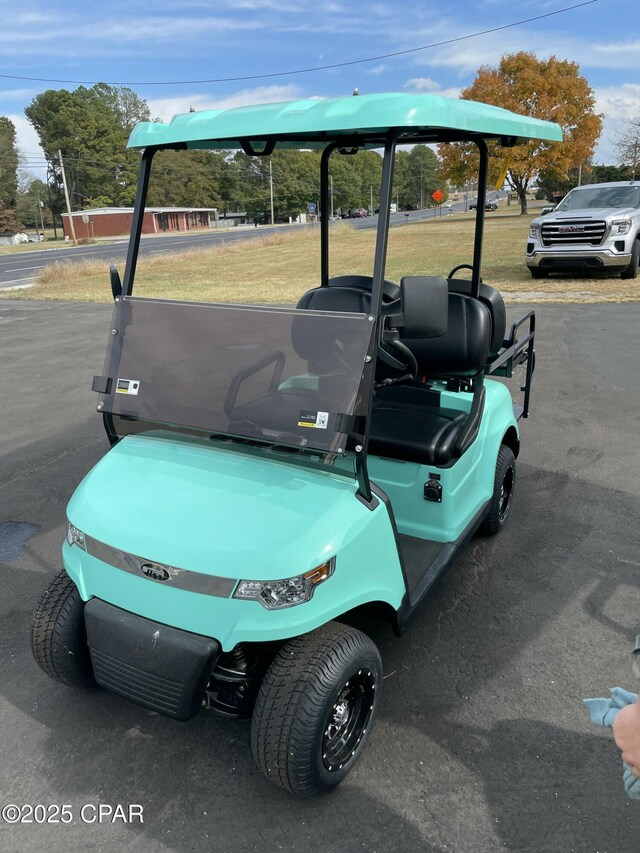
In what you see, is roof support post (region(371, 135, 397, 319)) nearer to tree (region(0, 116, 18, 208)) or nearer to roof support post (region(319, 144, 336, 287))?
roof support post (region(319, 144, 336, 287))

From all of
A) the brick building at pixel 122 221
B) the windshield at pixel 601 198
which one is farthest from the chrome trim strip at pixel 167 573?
the brick building at pixel 122 221

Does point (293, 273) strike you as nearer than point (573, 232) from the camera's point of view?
No

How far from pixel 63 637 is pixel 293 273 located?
15.6 meters

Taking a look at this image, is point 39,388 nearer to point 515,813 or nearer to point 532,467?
point 532,467

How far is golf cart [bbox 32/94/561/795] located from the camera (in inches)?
77.0

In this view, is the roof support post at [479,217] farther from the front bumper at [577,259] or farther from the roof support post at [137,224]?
the front bumper at [577,259]

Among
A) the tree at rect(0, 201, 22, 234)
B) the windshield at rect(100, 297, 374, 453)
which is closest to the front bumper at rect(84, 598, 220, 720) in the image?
the windshield at rect(100, 297, 374, 453)

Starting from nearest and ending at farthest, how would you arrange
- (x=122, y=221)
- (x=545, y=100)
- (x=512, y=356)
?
(x=512, y=356)
(x=545, y=100)
(x=122, y=221)

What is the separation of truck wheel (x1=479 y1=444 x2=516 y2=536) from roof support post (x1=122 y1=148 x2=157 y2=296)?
84.4 inches

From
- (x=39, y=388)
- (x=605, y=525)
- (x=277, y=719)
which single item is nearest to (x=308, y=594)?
(x=277, y=719)

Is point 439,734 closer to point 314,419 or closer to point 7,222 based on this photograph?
point 314,419

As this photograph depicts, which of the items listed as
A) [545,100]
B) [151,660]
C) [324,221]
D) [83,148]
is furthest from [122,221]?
[151,660]

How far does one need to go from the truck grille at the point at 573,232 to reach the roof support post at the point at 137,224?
433 inches

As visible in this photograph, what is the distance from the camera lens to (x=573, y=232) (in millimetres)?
12117
